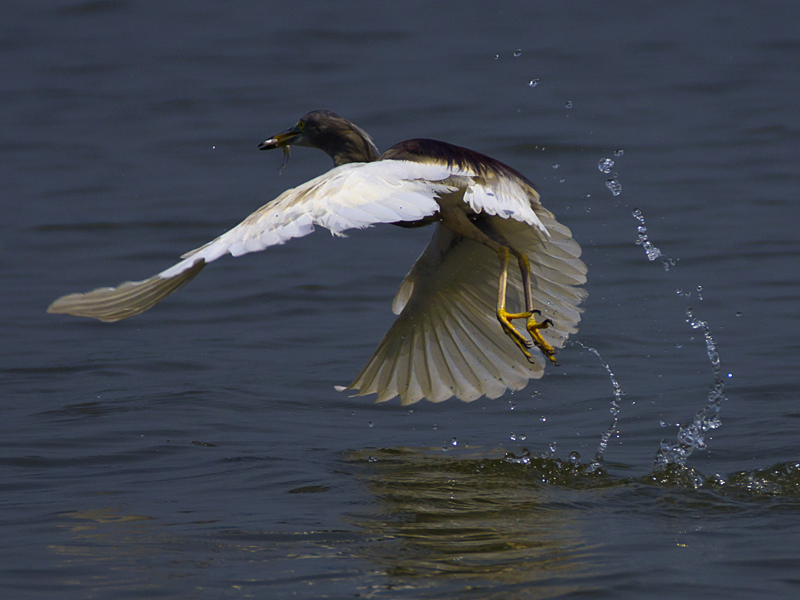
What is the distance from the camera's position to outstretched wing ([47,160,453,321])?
309 centimetres

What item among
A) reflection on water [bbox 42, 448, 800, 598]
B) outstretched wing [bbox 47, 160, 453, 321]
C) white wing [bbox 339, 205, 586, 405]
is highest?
outstretched wing [bbox 47, 160, 453, 321]

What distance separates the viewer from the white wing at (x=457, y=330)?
15.2 feet

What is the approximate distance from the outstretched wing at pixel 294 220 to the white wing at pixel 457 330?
1202 mm

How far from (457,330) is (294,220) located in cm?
174

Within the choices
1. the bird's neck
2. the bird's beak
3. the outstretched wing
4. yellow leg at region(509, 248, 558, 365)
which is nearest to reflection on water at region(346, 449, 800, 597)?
yellow leg at region(509, 248, 558, 365)

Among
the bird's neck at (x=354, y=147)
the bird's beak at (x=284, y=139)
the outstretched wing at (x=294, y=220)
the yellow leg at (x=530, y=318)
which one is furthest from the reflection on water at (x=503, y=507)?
the bird's beak at (x=284, y=139)

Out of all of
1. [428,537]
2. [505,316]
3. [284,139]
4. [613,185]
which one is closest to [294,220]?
[428,537]

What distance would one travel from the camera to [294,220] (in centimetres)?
320

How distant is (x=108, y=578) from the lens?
9.79 feet

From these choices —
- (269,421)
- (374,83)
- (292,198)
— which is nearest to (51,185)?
(374,83)

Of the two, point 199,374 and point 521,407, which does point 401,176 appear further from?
point 199,374

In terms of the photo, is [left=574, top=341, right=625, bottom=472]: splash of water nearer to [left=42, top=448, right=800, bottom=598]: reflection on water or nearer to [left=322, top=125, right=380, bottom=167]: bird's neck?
[left=42, top=448, right=800, bottom=598]: reflection on water

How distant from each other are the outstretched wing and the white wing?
1202 mm

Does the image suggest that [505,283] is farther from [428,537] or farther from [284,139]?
[284,139]
